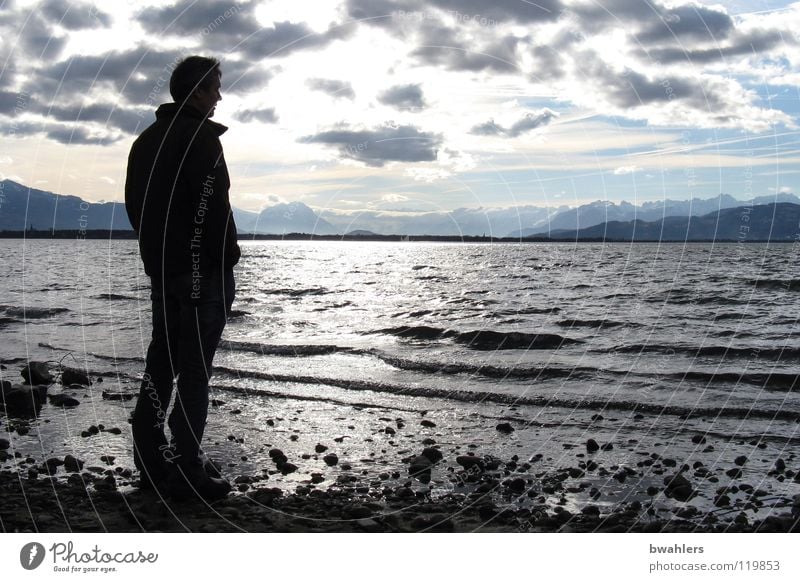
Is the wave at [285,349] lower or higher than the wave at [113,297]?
higher

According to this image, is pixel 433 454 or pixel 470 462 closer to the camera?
pixel 470 462

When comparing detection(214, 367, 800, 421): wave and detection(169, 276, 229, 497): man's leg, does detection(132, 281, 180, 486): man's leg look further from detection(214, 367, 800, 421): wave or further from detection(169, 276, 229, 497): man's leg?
detection(214, 367, 800, 421): wave

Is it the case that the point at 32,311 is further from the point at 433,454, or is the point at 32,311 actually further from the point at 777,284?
the point at 777,284

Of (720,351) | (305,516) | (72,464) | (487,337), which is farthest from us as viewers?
(487,337)

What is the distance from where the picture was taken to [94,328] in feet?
77.8

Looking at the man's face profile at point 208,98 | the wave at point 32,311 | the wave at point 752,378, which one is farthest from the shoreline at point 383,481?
the wave at point 32,311

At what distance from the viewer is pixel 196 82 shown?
6098mm

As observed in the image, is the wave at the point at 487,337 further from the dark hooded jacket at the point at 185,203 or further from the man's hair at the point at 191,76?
the man's hair at the point at 191,76

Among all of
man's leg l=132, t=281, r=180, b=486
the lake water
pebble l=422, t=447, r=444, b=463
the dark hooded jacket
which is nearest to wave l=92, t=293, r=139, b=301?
the lake water

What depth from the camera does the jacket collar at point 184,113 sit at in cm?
608

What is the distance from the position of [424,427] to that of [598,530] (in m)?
4.48

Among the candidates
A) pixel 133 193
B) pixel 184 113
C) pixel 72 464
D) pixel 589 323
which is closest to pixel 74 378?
pixel 72 464

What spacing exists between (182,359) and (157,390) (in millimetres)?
443

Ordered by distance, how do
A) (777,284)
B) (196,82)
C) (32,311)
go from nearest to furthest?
(196,82) → (32,311) → (777,284)
